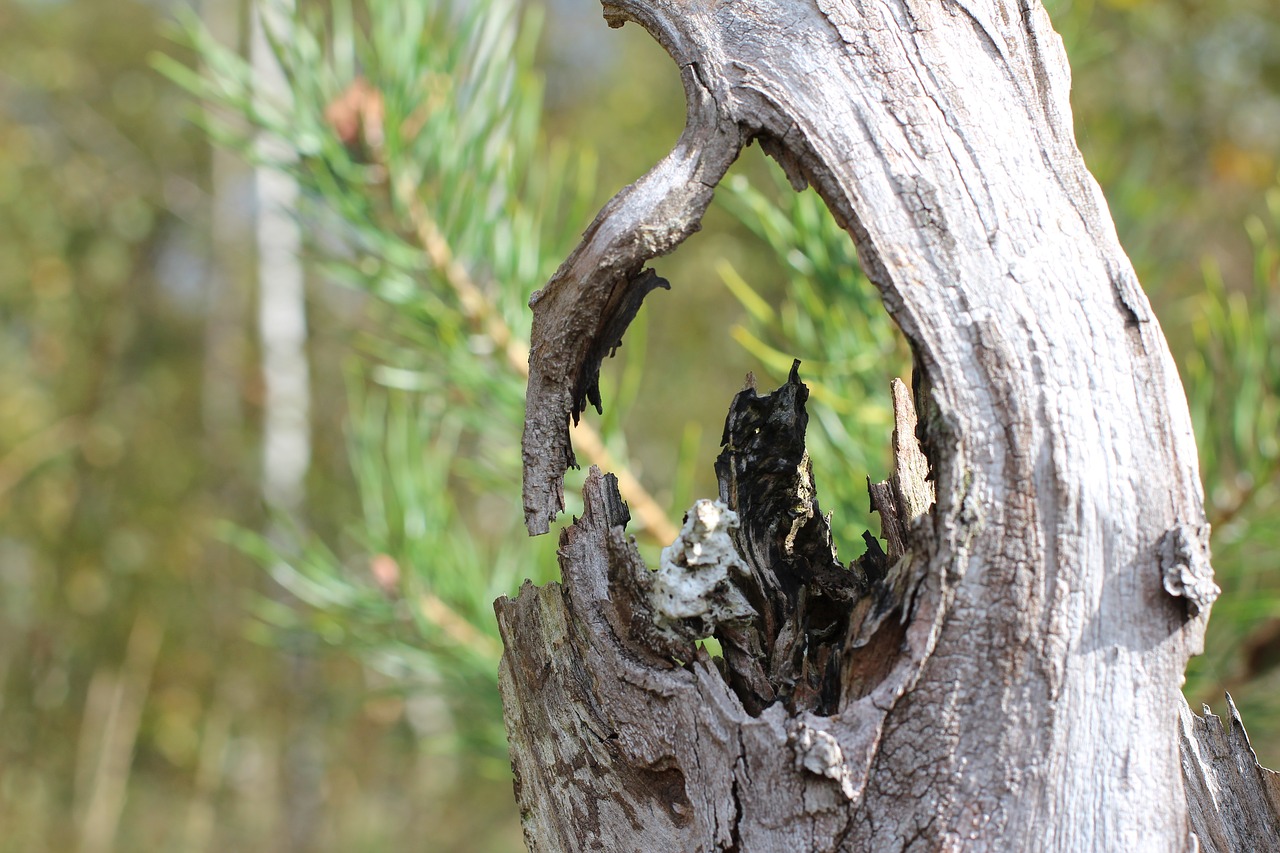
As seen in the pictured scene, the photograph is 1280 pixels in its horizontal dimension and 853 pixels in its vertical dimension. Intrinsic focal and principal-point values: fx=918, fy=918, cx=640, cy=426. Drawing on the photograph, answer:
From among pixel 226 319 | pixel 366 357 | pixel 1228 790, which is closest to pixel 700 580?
pixel 1228 790

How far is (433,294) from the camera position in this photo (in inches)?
31.3

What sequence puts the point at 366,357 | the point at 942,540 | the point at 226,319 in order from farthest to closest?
the point at 226,319, the point at 366,357, the point at 942,540

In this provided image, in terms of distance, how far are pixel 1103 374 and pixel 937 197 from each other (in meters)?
0.08

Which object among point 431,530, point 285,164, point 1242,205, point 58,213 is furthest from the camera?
point 58,213

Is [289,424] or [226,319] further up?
[289,424]

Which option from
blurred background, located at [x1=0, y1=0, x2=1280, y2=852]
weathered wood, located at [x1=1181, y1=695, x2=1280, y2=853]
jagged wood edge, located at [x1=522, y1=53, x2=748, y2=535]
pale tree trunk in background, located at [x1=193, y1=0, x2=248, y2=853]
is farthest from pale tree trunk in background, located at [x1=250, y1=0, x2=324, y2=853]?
weathered wood, located at [x1=1181, y1=695, x2=1280, y2=853]

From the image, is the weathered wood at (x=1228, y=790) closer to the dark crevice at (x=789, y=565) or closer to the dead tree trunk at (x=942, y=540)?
the dead tree trunk at (x=942, y=540)

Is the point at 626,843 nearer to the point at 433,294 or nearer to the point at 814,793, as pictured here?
the point at 814,793

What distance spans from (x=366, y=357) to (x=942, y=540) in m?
3.35

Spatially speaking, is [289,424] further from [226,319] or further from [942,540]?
[942,540]

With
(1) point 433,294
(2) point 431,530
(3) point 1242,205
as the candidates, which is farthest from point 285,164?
(3) point 1242,205

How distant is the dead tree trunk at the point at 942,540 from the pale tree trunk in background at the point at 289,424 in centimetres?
281

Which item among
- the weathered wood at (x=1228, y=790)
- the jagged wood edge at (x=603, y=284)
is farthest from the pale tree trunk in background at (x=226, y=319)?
the weathered wood at (x=1228, y=790)

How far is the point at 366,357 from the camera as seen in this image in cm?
344
